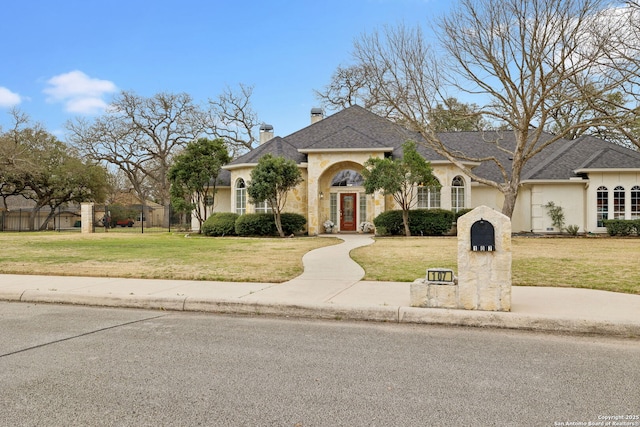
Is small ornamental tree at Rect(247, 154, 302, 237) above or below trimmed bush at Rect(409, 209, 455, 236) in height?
above

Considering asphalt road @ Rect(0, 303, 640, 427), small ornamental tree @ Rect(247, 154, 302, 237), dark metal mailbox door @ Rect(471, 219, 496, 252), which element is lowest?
asphalt road @ Rect(0, 303, 640, 427)

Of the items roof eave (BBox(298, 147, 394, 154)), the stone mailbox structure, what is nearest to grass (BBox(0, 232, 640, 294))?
the stone mailbox structure

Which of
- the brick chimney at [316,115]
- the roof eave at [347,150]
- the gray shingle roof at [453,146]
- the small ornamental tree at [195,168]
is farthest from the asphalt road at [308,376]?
the brick chimney at [316,115]

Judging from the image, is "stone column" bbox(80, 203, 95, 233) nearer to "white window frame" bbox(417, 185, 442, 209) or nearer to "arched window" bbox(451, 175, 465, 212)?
"white window frame" bbox(417, 185, 442, 209)

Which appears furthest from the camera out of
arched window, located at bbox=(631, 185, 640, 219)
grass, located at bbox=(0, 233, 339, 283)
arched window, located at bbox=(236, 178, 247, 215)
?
arched window, located at bbox=(236, 178, 247, 215)

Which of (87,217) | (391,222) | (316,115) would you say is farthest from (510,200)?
(87,217)

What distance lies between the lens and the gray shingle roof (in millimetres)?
25281

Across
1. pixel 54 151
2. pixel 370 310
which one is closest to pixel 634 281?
pixel 370 310

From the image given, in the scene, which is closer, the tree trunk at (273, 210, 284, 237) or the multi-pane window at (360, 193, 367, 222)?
the tree trunk at (273, 210, 284, 237)

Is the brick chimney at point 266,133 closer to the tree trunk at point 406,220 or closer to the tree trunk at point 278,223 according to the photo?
the tree trunk at point 278,223

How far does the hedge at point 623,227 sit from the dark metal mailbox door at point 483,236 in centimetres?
2149

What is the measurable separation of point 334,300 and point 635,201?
23.9m

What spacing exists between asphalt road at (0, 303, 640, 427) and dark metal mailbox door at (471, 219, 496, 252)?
110cm

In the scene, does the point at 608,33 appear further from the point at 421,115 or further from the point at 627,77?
the point at 421,115
